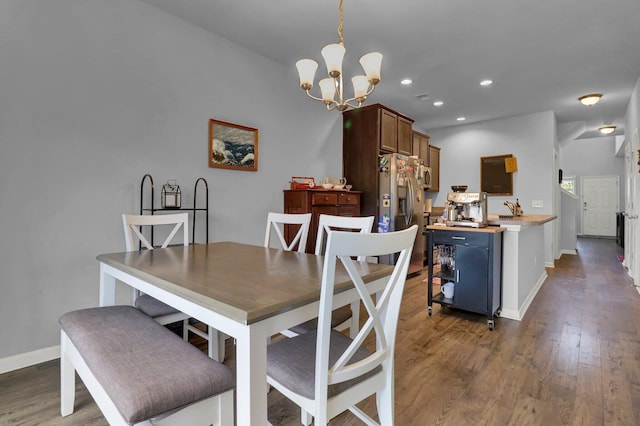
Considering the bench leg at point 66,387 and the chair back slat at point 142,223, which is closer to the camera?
the bench leg at point 66,387

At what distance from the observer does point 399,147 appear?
4.82m

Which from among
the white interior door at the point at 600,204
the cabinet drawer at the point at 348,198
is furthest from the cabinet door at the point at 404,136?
the white interior door at the point at 600,204

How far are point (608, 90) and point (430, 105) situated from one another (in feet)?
7.63

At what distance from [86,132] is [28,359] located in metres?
1.59

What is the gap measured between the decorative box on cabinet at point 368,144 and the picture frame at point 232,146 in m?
1.65

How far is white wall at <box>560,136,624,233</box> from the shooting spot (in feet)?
31.2

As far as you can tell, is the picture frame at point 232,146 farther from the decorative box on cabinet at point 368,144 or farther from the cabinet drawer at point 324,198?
the decorative box on cabinet at point 368,144

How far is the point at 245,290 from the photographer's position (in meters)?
1.12

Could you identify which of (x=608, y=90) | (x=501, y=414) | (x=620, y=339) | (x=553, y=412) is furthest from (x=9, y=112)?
(x=608, y=90)

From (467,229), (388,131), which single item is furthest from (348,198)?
(467,229)

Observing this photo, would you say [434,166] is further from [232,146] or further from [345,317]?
[345,317]

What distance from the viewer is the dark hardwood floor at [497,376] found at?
1.65m

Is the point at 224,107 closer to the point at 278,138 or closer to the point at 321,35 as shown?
the point at 278,138

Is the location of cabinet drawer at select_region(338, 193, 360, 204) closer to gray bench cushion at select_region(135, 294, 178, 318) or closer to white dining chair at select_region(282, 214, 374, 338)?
white dining chair at select_region(282, 214, 374, 338)
